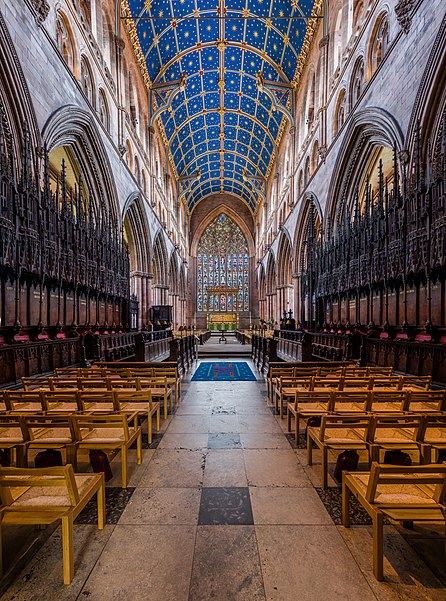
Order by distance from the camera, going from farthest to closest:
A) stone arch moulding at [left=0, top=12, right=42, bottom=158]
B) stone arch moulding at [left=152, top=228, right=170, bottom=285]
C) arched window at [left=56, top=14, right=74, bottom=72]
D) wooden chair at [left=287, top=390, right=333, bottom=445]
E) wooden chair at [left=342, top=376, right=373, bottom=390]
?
stone arch moulding at [left=152, top=228, right=170, bottom=285], arched window at [left=56, top=14, right=74, bottom=72], stone arch moulding at [left=0, top=12, right=42, bottom=158], wooden chair at [left=342, top=376, right=373, bottom=390], wooden chair at [left=287, top=390, right=333, bottom=445]

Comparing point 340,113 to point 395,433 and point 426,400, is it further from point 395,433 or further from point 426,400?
point 395,433

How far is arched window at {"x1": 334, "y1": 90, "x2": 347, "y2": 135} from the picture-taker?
12800 mm

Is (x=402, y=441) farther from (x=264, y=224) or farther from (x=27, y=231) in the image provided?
(x=264, y=224)

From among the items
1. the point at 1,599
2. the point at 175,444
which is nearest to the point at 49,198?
the point at 175,444

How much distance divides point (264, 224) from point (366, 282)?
23547mm

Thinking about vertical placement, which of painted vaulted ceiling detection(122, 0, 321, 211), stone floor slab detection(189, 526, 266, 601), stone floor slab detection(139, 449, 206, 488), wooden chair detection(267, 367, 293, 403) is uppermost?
painted vaulted ceiling detection(122, 0, 321, 211)

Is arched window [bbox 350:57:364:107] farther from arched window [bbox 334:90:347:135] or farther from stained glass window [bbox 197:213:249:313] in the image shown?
stained glass window [bbox 197:213:249:313]

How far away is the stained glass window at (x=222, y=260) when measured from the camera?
38.4 m

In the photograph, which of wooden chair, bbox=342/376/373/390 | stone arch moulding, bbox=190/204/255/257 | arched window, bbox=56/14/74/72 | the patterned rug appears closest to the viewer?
wooden chair, bbox=342/376/373/390

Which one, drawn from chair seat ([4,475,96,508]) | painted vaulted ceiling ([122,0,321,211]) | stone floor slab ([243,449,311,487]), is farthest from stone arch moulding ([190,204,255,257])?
chair seat ([4,475,96,508])

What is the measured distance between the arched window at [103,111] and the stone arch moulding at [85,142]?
3.99 ft

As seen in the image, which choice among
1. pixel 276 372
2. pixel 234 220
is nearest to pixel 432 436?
pixel 276 372

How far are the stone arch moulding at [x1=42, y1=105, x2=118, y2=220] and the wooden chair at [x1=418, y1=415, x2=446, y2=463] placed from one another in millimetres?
9666

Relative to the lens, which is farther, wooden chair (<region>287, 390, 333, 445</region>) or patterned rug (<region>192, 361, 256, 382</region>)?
patterned rug (<region>192, 361, 256, 382</region>)
